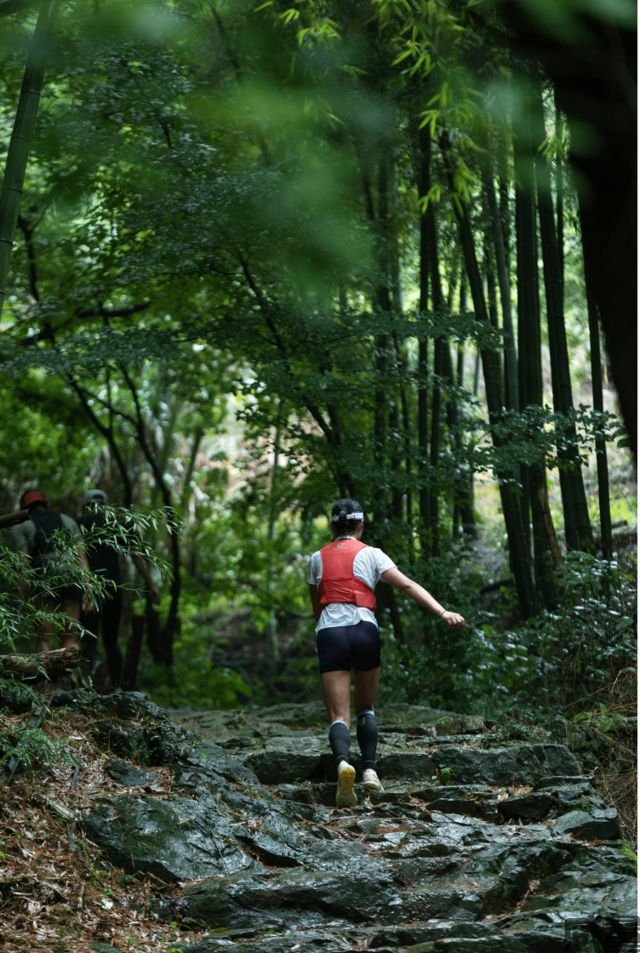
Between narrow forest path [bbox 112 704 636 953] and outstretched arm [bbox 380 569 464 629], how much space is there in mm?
850

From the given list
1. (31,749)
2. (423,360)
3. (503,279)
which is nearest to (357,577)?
(31,749)

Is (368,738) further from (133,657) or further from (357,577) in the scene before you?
(133,657)

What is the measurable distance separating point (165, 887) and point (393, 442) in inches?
176

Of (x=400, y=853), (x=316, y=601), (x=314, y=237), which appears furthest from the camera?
(x=314, y=237)

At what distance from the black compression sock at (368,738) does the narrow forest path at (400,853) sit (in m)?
0.18

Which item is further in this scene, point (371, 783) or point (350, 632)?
point (350, 632)

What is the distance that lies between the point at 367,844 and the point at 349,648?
0.99m

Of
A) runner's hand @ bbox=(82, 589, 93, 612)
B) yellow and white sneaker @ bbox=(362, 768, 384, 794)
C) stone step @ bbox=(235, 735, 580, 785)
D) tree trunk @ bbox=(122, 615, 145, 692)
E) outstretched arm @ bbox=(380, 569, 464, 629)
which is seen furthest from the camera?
tree trunk @ bbox=(122, 615, 145, 692)

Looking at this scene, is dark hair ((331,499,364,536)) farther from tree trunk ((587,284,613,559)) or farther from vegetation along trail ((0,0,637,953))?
tree trunk ((587,284,613,559))

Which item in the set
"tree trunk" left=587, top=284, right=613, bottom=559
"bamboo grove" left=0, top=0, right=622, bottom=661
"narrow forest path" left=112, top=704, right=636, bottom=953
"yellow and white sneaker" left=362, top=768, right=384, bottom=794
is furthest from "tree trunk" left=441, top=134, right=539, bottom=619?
"yellow and white sneaker" left=362, top=768, right=384, bottom=794

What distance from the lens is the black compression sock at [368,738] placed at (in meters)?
4.36

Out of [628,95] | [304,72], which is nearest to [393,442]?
[304,72]

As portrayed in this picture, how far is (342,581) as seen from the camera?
448 cm

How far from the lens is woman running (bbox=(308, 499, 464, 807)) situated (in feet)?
14.3
